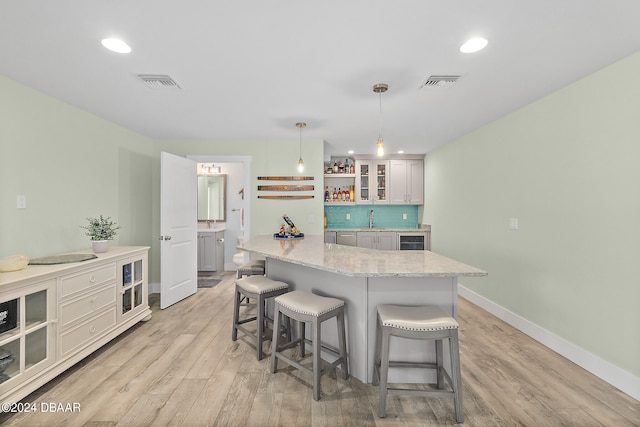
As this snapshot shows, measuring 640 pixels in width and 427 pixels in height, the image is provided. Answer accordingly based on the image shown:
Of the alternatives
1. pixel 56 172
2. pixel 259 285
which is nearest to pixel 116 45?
pixel 56 172

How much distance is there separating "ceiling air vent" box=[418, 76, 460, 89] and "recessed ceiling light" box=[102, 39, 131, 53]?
2190 millimetres

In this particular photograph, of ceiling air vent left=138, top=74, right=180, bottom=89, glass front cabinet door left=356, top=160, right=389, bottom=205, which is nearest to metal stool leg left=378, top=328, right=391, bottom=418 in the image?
ceiling air vent left=138, top=74, right=180, bottom=89

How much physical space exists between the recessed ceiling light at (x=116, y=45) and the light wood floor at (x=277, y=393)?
231 centimetres

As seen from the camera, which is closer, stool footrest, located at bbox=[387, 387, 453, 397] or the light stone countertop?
stool footrest, located at bbox=[387, 387, 453, 397]

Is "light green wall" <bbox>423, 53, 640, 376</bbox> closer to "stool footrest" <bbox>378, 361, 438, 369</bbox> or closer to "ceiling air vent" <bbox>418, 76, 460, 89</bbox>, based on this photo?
"ceiling air vent" <bbox>418, 76, 460, 89</bbox>

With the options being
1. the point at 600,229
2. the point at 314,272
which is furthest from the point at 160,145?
the point at 600,229

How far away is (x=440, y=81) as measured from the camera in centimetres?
236

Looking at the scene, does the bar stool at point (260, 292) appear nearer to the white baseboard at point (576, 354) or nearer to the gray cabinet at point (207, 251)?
the white baseboard at point (576, 354)

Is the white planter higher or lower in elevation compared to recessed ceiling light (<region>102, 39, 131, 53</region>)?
lower

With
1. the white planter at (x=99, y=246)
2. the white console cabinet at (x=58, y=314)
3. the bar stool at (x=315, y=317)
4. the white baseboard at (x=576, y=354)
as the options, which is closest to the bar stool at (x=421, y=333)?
the bar stool at (x=315, y=317)

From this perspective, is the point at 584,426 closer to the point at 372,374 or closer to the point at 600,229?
the point at 372,374

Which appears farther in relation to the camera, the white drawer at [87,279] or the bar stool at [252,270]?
the bar stool at [252,270]

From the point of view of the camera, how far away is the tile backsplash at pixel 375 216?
5.95 m

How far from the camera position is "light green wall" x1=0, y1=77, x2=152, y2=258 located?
236 centimetres
